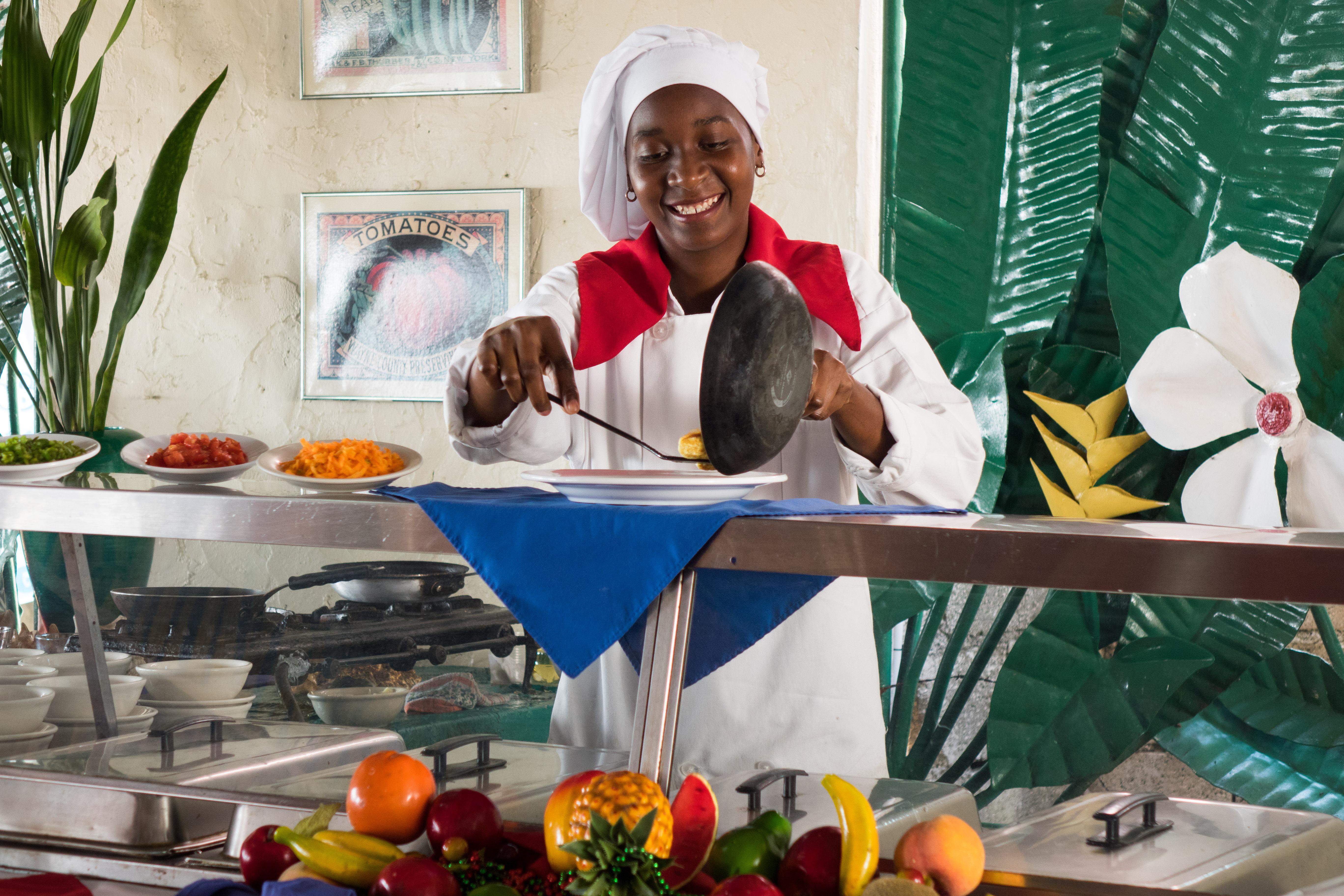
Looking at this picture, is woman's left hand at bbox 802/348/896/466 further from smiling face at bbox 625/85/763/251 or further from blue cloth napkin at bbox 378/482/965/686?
smiling face at bbox 625/85/763/251

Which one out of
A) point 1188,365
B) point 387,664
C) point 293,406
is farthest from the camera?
point 293,406

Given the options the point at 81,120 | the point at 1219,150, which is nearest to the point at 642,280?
the point at 1219,150

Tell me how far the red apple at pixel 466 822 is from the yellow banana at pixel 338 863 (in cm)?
5

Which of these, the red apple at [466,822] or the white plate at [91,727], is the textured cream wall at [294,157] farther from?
the red apple at [466,822]

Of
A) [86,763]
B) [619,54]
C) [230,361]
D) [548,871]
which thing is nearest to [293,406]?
[230,361]

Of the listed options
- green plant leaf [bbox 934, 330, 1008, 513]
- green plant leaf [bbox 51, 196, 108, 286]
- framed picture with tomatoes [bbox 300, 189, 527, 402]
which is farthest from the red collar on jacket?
green plant leaf [bbox 51, 196, 108, 286]

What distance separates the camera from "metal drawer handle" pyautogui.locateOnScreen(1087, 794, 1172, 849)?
100cm

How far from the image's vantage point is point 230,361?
3338 mm

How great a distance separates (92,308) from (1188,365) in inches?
107

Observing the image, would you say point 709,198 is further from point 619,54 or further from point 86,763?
point 86,763

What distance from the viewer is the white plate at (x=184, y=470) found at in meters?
1.51

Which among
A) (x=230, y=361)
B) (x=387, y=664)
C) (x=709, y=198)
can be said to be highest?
(x=709, y=198)

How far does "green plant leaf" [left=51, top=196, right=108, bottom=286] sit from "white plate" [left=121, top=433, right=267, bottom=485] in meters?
1.45

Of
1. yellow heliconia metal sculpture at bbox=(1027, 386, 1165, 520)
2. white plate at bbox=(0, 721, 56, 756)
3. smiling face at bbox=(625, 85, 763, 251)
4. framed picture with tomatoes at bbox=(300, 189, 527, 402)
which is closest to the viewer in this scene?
white plate at bbox=(0, 721, 56, 756)
